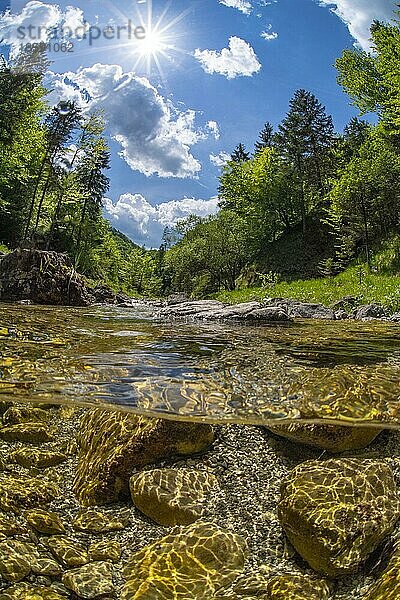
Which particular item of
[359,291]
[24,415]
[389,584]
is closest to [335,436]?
[389,584]

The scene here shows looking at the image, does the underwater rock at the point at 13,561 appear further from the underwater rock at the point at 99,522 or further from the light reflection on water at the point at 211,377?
the light reflection on water at the point at 211,377

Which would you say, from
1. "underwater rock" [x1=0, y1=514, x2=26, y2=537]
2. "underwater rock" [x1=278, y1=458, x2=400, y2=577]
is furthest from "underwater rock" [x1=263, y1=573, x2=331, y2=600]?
"underwater rock" [x1=0, y1=514, x2=26, y2=537]

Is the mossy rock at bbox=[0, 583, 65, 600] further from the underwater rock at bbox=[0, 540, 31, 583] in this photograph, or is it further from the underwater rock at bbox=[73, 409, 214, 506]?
the underwater rock at bbox=[73, 409, 214, 506]

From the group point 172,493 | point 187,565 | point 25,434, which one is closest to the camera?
point 187,565

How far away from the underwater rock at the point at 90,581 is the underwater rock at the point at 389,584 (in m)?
2.12

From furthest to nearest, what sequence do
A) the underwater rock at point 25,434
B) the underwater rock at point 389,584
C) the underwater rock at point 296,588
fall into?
the underwater rock at point 25,434 → the underwater rock at point 296,588 → the underwater rock at point 389,584

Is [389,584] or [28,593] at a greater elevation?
[389,584]

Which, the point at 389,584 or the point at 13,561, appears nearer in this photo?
the point at 389,584

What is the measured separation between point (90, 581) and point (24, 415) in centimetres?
338

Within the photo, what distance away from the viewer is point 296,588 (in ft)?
11.2

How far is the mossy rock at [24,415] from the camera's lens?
20.9 feet

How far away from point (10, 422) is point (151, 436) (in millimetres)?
2655

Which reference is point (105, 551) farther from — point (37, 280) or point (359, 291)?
point (359, 291)

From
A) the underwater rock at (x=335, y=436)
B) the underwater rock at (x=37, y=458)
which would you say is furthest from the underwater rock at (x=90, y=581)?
the underwater rock at (x=335, y=436)
